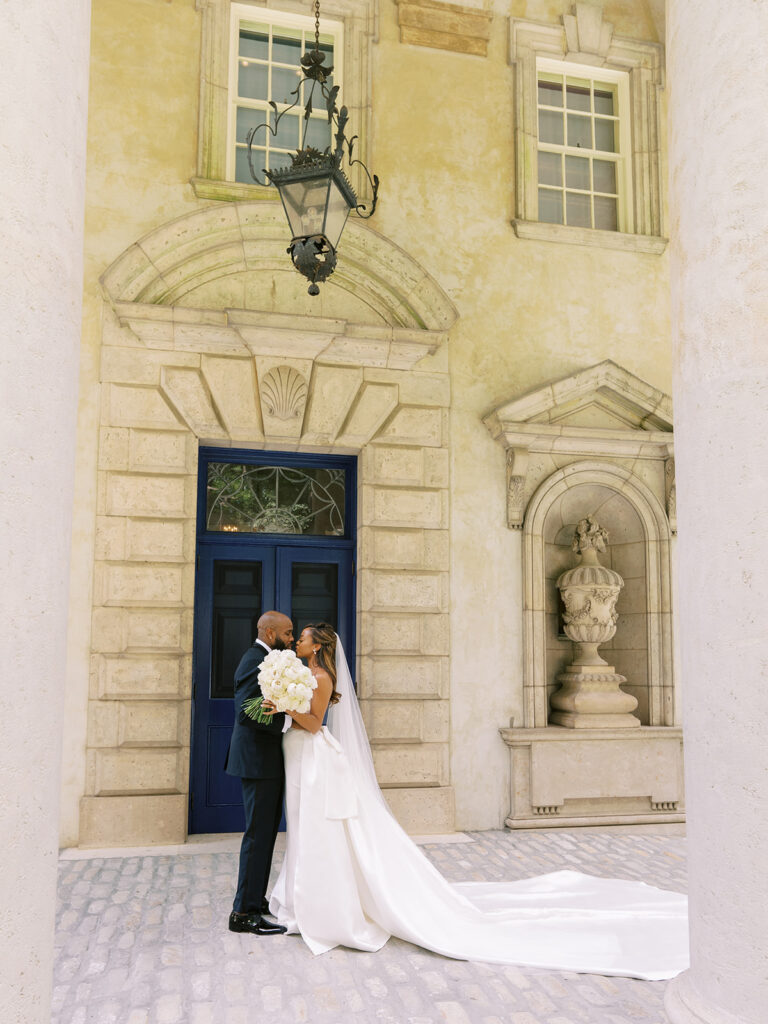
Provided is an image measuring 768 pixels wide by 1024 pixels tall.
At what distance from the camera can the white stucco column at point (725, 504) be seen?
7.53ft

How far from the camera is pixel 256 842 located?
5250mm

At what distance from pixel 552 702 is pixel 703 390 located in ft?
21.5

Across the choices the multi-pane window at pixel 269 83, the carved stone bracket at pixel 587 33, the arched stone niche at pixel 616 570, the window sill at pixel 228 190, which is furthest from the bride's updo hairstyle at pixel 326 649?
the carved stone bracket at pixel 587 33

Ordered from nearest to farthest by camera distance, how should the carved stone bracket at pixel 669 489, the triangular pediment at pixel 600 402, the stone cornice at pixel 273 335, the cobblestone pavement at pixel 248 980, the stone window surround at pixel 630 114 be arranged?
the cobblestone pavement at pixel 248 980, the stone cornice at pixel 273 335, the triangular pediment at pixel 600 402, the carved stone bracket at pixel 669 489, the stone window surround at pixel 630 114

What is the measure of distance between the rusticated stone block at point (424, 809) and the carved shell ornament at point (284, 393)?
341 centimetres

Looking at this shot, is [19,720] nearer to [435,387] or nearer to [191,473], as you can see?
[191,473]

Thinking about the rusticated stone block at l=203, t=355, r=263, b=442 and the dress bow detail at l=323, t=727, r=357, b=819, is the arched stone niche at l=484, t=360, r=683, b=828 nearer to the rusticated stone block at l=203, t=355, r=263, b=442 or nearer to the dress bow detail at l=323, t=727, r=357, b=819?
the rusticated stone block at l=203, t=355, r=263, b=442

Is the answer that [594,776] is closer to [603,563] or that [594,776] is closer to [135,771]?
[603,563]

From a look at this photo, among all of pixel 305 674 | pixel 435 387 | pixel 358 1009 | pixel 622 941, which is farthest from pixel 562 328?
pixel 358 1009

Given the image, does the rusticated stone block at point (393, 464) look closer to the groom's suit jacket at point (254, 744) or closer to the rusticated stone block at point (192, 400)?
the rusticated stone block at point (192, 400)

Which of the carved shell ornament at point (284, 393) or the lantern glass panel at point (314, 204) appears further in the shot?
the carved shell ornament at point (284, 393)

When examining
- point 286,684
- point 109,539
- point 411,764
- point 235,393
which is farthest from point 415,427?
point 286,684

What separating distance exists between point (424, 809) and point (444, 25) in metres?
7.37

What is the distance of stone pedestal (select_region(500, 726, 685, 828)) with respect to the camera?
800cm
